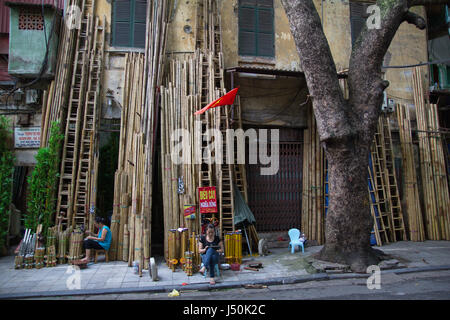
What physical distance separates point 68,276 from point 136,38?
265 inches

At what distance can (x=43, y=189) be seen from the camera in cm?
782

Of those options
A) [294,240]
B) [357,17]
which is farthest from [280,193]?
[357,17]

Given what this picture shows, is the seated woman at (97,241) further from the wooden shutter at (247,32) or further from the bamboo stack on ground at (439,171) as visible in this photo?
the bamboo stack on ground at (439,171)

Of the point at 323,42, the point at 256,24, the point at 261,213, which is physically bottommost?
the point at 261,213

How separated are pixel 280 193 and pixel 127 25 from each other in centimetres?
687

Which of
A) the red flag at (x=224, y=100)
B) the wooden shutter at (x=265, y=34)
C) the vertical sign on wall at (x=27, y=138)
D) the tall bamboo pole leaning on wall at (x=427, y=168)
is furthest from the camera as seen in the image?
the wooden shutter at (x=265, y=34)

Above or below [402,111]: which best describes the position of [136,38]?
above

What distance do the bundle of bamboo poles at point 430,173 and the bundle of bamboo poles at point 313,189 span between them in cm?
337

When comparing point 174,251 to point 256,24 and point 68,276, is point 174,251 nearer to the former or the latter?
point 68,276

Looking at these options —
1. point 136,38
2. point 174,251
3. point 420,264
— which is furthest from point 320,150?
point 136,38

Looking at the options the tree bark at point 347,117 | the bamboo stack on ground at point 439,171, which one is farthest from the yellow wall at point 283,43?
the tree bark at point 347,117

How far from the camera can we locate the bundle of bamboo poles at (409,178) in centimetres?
984

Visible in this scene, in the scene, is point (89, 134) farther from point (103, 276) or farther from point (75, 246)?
point (103, 276)

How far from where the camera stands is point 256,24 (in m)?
10.1
